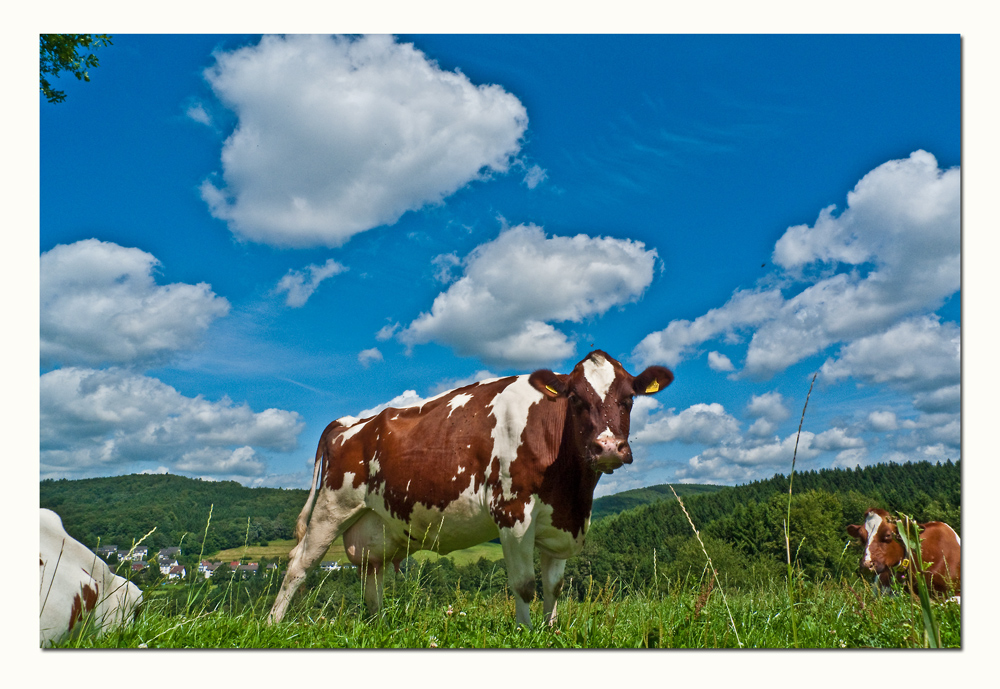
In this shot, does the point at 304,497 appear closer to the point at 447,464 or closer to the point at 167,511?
the point at 167,511

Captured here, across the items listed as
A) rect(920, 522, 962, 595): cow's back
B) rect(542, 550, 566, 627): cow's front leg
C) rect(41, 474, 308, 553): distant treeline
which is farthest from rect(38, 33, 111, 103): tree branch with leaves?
rect(920, 522, 962, 595): cow's back

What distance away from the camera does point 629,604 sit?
200 inches

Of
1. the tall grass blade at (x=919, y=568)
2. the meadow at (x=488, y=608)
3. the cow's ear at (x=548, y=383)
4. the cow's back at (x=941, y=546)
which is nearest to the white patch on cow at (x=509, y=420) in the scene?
the cow's ear at (x=548, y=383)

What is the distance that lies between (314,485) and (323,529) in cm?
60

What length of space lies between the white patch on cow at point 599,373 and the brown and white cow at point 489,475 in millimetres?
11

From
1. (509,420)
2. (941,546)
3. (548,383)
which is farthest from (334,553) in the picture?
(941,546)

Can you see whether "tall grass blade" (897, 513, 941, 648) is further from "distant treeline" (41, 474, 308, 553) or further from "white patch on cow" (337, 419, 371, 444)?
"white patch on cow" (337, 419, 371, 444)

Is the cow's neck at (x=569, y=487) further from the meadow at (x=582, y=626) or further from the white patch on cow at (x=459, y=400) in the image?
the white patch on cow at (x=459, y=400)

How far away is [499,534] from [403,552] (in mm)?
1774

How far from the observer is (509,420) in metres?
5.19

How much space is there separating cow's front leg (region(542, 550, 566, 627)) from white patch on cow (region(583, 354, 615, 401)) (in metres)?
1.58

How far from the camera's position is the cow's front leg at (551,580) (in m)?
5.03

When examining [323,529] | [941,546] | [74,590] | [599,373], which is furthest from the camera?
[323,529]
